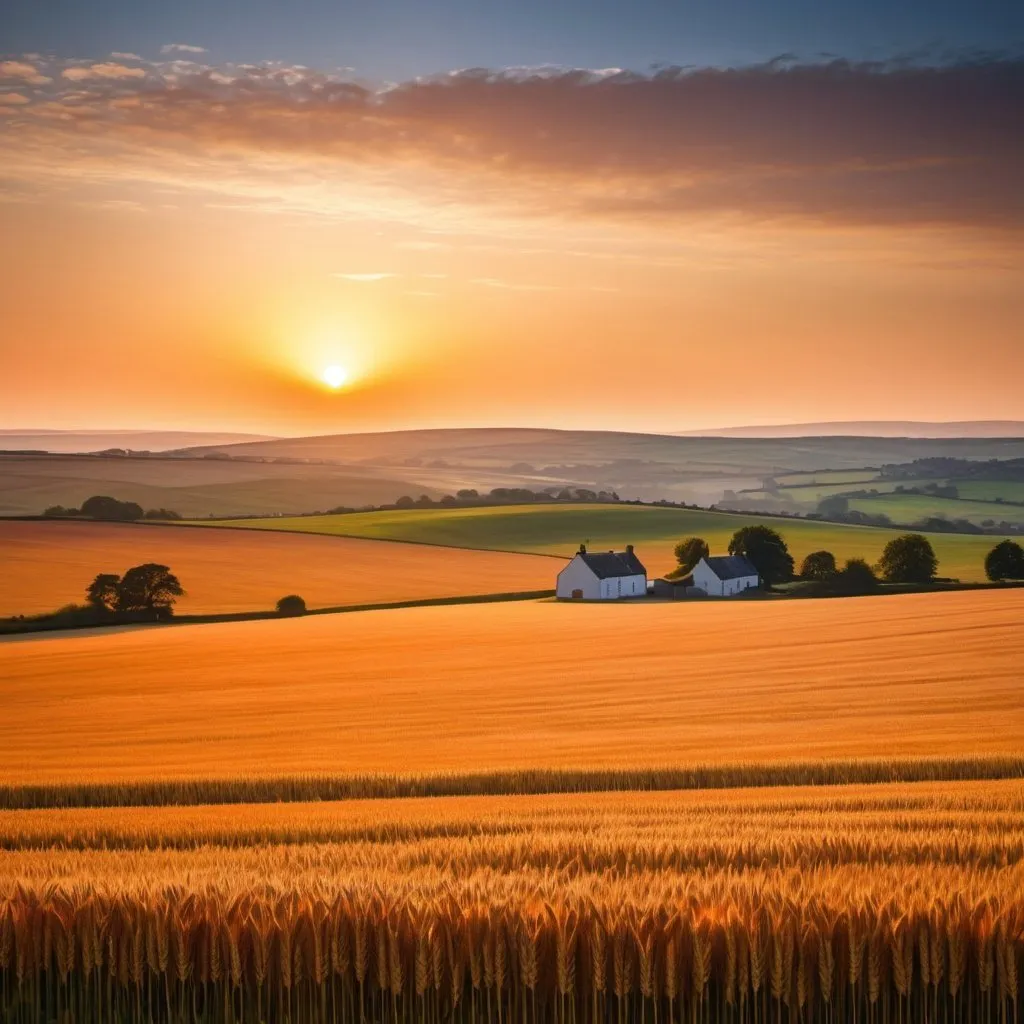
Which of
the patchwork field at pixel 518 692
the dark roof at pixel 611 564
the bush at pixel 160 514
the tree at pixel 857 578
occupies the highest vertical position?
the bush at pixel 160 514

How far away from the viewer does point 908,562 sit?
67375 millimetres

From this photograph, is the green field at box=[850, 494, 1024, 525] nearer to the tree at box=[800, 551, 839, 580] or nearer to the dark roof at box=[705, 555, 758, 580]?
the tree at box=[800, 551, 839, 580]

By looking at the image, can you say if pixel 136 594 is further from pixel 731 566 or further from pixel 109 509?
pixel 109 509

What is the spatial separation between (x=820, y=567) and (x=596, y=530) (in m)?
25.6

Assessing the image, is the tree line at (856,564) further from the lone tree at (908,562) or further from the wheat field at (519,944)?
the wheat field at (519,944)

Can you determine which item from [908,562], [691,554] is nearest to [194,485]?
[691,554]

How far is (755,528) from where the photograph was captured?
72.8 metres

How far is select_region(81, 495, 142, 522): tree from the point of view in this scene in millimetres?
87375

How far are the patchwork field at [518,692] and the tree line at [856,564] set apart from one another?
15948 mm

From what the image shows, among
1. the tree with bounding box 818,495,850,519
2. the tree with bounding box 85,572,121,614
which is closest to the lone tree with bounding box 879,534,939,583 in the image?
the tree with bounding box 85,572,121,614

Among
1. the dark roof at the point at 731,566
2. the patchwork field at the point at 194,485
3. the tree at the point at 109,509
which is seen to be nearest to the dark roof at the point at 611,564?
the dark roof at the point at 731,566

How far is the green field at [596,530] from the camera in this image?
8388cm

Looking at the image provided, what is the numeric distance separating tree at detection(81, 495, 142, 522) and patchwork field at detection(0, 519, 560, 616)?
897 cm

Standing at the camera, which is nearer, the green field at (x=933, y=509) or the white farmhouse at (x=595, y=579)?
the white farmhouse at (x=595, y=579)
